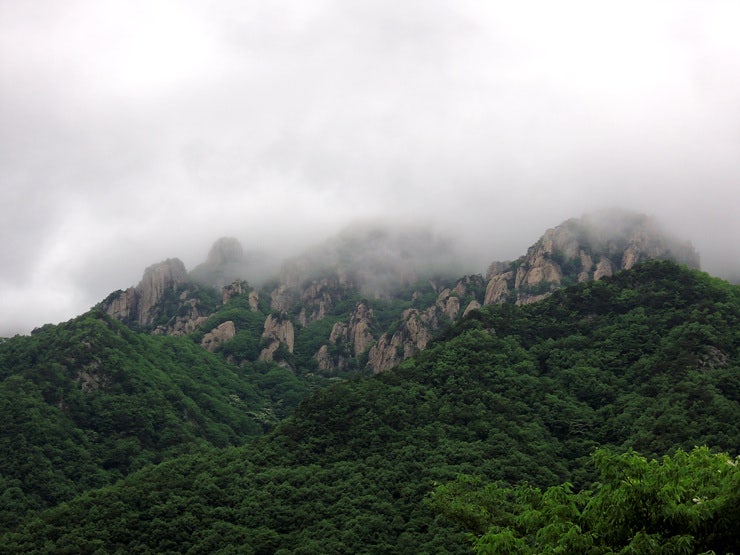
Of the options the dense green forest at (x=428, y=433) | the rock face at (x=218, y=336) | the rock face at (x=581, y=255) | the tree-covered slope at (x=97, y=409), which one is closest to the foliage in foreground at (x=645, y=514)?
the dense green forest at (x=428, y=433)

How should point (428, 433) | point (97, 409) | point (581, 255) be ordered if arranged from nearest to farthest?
point (428, 433) → point (97, 409) → point (581, 255)

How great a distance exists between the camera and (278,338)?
643 ft

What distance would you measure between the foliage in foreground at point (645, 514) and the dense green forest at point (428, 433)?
28.2m

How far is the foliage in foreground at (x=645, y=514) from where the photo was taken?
20172 millimetres

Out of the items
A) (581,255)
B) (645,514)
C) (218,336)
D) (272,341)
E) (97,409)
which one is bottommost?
(645,514)

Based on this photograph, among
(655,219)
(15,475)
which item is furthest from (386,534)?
(655,219)

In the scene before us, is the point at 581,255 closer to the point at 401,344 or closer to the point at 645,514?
the point at 401,344

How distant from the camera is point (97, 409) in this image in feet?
383

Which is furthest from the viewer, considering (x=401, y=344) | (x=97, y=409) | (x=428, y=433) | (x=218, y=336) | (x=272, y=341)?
(x=272, y=341)

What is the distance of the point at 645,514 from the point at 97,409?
10907 centimetres

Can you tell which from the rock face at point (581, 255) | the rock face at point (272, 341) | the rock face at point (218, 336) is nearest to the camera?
the rock face at point (581, 255)

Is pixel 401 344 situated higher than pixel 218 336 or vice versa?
pixel 218 336

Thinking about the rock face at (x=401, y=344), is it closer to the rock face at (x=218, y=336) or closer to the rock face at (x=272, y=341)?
the rock face at (x=272, y=341)

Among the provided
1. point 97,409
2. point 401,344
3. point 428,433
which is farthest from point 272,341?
point 428,433
